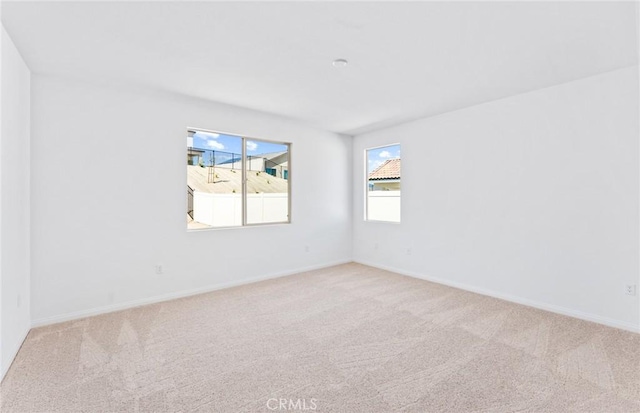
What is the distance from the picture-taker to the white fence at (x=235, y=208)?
3906 mm

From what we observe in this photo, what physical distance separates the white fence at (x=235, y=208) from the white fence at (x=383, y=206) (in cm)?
161

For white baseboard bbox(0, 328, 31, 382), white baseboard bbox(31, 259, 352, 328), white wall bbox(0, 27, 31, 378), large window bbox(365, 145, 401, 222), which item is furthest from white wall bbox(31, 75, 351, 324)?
large window bbox(365, 145, 401, 222)

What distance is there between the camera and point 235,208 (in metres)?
4.25

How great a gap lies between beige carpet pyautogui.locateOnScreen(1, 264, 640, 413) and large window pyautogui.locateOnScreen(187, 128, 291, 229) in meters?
1.27

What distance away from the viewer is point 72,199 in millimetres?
2951

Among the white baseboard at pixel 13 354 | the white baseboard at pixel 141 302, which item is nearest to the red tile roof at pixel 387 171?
the white baseboard at pixel 141 302

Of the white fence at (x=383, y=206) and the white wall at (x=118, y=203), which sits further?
the white fence at (x=383, y=206)

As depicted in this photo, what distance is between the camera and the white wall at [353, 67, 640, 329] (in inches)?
108

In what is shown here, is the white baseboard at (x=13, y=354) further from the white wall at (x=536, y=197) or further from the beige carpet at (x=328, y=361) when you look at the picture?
the white wall at (x=536, y=197)

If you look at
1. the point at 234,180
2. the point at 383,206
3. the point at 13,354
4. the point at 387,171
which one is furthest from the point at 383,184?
the point at 13,354

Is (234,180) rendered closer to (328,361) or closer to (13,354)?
(13,354)

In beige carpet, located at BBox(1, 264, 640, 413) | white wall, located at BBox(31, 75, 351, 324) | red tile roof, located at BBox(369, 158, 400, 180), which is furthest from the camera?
red tile roof, located at BBox(369, 158, 400, 180)

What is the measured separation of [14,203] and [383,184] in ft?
15.1

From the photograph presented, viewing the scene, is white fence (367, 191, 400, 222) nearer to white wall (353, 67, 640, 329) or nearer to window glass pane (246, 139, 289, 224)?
white wall (353, 67, 640, 329)
